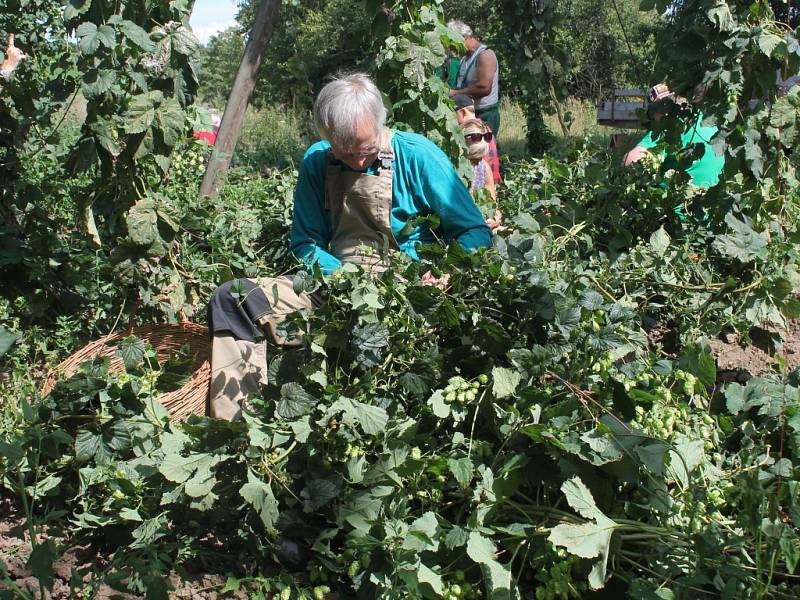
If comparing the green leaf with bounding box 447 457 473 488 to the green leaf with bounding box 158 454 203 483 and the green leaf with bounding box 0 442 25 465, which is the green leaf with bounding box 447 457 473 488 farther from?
the green leaf with bounding box 0 442 25 465

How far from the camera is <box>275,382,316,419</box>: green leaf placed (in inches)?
90.9

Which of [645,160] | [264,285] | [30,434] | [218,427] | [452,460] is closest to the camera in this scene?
[452,460]

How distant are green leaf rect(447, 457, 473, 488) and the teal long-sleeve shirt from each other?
3.42ft

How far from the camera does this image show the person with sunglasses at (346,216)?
2863 mm

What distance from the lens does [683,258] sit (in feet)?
11.0

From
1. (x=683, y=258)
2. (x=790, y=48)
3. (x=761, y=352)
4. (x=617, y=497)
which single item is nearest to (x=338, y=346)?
(x=617, y=497)

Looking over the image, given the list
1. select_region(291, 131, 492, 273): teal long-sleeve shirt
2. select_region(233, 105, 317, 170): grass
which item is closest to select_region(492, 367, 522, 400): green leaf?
select_region(291, 131, 492, 273): teal long-sleeve shirt

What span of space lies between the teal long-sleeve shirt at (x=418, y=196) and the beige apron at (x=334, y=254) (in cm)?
4

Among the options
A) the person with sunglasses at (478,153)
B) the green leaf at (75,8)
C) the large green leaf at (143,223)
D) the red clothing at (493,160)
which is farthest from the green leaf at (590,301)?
the red clothing at (493,160)

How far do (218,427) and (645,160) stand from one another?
251cm

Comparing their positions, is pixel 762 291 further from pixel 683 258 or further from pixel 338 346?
pixel 338 346

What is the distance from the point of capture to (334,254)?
334 cm

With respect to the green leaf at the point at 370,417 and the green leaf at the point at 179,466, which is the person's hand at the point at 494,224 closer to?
the green leaf at the point at 370,417

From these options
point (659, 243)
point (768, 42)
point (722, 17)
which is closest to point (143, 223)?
point (659, 243)
